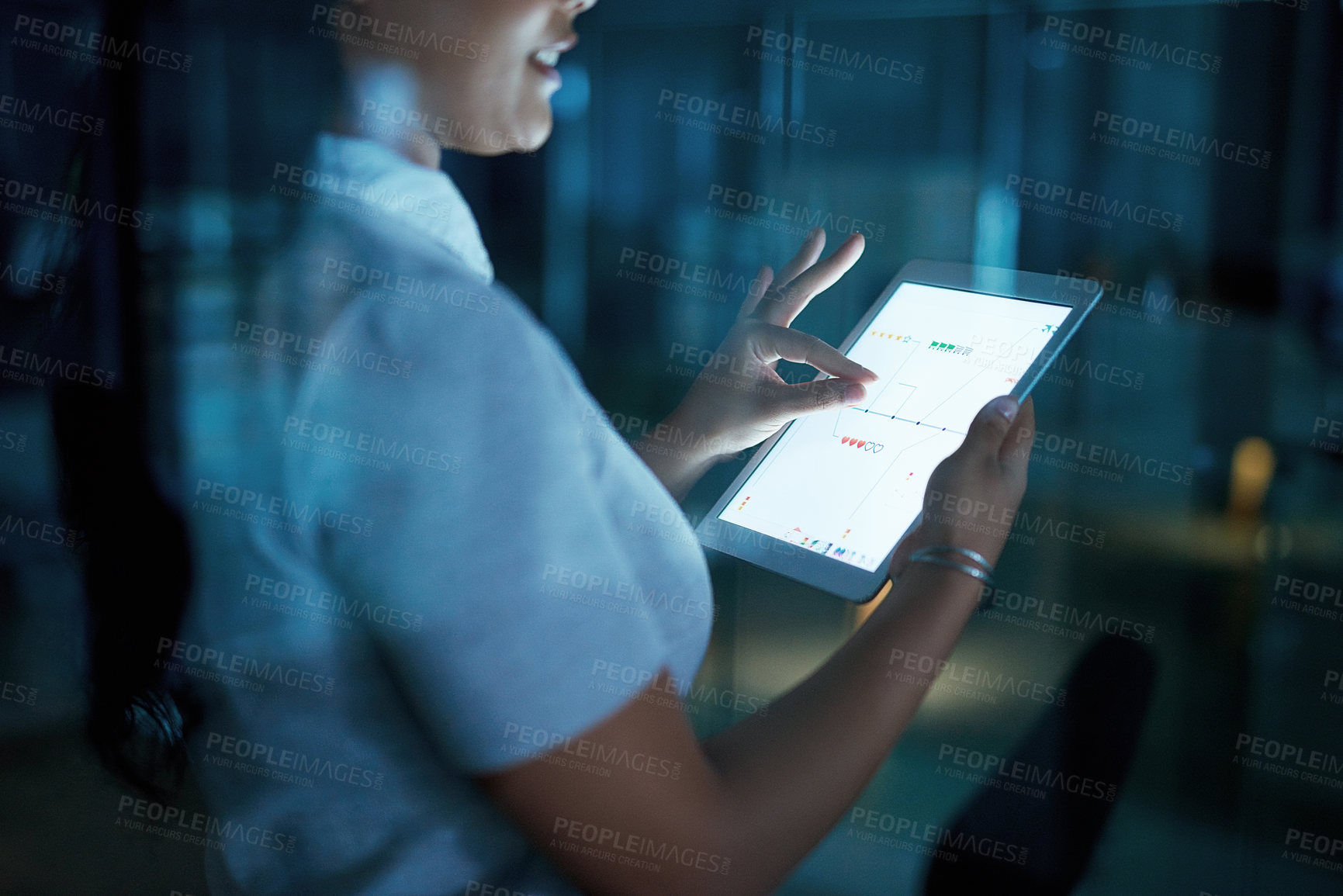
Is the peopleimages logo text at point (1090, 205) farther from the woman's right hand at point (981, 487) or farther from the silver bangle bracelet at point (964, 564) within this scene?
the silver bangle bracelet at point (964, 564)

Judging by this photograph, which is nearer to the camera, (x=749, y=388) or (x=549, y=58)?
(x=549, y=58)

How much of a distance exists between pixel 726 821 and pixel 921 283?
76cm

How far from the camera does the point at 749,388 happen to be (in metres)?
1.23

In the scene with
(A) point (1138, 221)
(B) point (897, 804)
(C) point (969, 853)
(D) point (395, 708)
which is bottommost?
(B) point (897, 804)

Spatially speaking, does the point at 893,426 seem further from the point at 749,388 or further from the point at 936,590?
the point at 936,590

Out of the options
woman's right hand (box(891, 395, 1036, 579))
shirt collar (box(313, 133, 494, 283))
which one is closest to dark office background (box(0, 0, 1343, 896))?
shirt collar (box(313, 133, 494, 283))

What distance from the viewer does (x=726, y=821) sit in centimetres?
73

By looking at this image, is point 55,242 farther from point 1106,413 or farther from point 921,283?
point 1106,413

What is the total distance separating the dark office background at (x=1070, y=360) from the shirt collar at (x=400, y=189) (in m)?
0.47

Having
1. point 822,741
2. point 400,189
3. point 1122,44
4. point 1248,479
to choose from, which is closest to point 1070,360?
point 1248,479

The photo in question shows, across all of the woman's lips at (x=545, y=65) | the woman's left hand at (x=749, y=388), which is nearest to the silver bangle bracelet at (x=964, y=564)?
the woman's left hand at (x=749, y=388)

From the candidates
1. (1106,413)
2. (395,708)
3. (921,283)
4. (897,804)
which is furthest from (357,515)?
(1106,413)

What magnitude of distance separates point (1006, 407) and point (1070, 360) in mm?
2048

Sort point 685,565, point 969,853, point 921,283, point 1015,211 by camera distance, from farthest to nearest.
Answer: point 1015,211, point 969,853, point 921,283, point 685,565
